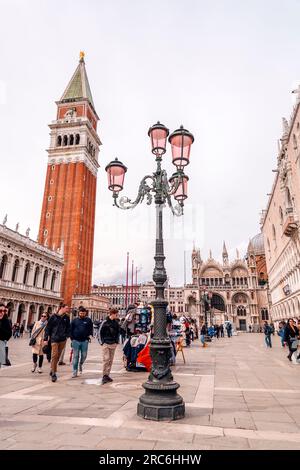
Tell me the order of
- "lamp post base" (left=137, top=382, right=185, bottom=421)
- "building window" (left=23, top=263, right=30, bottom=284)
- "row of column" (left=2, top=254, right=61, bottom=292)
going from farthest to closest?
"building window" (left=23, top=263, right=30, bottom=284) < "row of column" (left=2, top=254, right=61, bottom=292) < "lamp post base" (left=137, top=382, right=185, bottom=421)

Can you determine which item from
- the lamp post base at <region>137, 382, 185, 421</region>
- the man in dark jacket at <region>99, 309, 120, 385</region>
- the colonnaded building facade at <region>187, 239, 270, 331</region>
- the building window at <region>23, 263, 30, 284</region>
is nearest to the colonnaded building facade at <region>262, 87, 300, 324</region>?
the man in dark jacket at <region>99, 309, 120, 385</region>

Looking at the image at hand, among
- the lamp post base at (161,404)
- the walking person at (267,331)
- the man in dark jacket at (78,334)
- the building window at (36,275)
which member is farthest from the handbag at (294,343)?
the building window at (36,275)

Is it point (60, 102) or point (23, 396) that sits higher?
point (60, 102)

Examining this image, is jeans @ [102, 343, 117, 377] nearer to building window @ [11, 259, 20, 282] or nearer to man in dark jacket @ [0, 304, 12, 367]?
man in dark jacket @ [0, 304, 12, 367]

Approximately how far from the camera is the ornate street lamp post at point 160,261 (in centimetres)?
457

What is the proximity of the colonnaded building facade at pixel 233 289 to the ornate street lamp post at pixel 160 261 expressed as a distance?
186 feet

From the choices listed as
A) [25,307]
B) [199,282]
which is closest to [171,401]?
[25,307]

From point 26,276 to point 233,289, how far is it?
145ft

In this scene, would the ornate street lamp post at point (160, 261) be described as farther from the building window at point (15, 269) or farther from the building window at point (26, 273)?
the building window at point (26, 273)

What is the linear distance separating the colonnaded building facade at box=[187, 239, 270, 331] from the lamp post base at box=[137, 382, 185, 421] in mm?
58093

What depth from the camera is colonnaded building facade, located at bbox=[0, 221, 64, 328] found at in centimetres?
3384
